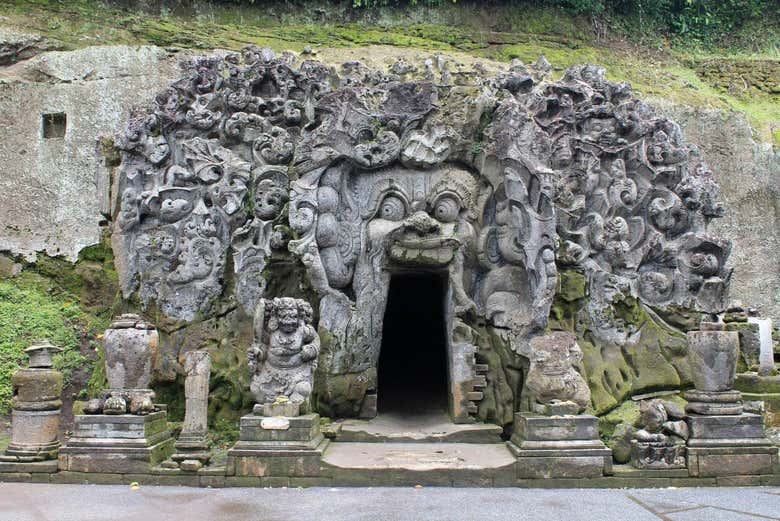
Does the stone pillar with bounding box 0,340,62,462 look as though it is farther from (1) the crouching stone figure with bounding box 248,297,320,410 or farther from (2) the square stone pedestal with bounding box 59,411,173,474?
(1) the crouching stone figure with bounding box 248,297,320,410

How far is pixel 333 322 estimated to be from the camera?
9766 mm

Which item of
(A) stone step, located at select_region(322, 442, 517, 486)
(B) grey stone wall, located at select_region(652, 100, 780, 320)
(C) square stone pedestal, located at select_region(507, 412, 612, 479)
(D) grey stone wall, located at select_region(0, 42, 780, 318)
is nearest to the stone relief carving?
(A) stone step, located at select_region(322, 442, 517, 486)

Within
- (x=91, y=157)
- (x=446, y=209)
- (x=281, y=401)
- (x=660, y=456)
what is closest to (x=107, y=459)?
(x=281, y=401)

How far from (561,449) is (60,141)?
460 inches

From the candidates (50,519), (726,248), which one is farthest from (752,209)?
(50,519)

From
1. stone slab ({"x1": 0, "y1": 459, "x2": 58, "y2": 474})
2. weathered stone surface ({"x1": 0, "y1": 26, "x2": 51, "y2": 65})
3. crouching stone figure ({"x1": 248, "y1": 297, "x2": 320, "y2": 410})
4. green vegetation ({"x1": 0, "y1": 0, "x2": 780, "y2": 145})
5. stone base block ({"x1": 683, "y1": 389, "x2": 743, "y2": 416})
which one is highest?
green vegetation ({"x1": 0, "y1": 0, "x2": 780, "y2": 145})

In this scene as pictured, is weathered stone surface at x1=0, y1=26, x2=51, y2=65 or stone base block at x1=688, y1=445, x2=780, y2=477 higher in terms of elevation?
weathered stone surface at x1=0, y1=26, x2=51, y2=65

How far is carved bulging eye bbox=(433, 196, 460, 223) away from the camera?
10094mm

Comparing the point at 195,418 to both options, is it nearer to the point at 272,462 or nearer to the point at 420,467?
the point at 272,462

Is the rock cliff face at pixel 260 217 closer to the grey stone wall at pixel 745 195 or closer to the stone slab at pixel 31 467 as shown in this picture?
the grey stone wall at pixel 745 195

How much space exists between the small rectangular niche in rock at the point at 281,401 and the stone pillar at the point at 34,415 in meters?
2.26

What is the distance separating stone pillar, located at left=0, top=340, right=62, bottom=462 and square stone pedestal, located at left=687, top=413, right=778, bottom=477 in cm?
740

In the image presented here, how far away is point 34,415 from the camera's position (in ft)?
26.7

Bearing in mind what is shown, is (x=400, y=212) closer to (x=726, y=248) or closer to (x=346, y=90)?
(x=346, y=90)
